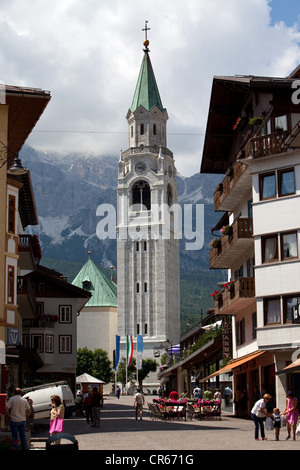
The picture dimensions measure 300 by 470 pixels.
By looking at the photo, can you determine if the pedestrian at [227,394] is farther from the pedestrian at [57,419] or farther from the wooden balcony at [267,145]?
the pedestrian at [57,419]

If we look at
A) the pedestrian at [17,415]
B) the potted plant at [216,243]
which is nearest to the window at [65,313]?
the potted plant at [216,243]

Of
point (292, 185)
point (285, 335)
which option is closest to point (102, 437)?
point (285, 335)

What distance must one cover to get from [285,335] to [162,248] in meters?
111

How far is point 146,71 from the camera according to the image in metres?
155

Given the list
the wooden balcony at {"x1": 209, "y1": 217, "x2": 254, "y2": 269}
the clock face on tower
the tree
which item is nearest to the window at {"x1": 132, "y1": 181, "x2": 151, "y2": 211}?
the clock face on tower

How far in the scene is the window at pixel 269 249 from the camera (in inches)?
1449

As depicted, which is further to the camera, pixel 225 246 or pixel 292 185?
pixel 225 246

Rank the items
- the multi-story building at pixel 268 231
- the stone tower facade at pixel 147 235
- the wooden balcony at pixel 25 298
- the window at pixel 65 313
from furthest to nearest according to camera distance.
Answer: the stone tower facade at pixel 147 235, the window at pixel 65 313, the wooden balcony at pixel 25 298, the multi-story building at pixel 268 231

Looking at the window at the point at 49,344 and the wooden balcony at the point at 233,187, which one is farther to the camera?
the window at the point at 49,344

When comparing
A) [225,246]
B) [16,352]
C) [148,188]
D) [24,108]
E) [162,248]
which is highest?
[148,188]

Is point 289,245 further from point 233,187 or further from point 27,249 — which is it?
point 27,249

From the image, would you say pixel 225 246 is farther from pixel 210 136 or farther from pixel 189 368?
pixel 189 368

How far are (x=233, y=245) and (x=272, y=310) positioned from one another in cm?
525

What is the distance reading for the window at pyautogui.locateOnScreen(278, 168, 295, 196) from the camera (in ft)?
120
